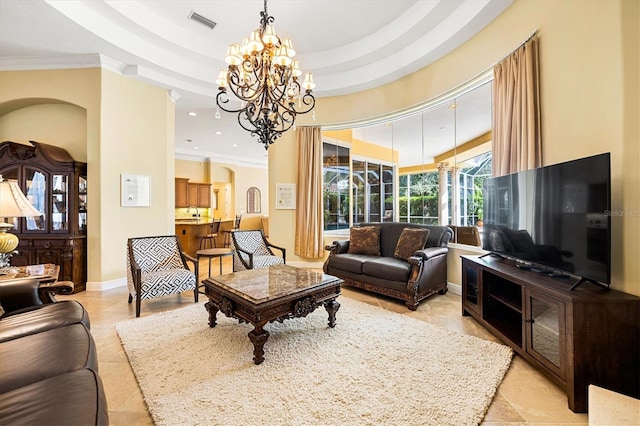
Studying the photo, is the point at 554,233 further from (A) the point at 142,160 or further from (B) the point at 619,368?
(A) the point at 142,160

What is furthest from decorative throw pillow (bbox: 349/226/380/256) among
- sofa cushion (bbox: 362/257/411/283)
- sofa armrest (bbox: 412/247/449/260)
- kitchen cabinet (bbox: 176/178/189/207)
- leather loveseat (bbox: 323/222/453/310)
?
kitchen cabinet (bbox: 176/178/189/207)

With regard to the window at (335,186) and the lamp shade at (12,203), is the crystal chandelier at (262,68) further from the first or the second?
the window at (335,186)

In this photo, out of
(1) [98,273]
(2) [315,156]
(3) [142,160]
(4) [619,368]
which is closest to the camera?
(4) [619,368]

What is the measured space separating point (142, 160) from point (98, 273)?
1.90m

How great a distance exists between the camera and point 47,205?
3932 millimetres

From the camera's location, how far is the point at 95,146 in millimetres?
4102

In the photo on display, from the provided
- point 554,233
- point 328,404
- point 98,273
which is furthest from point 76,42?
point 554,233

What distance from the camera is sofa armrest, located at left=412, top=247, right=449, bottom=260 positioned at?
132 inches

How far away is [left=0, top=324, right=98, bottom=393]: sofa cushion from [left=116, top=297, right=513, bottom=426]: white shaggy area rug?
1.88 feet

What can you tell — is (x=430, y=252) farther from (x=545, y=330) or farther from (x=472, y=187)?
(x=545, y=330)

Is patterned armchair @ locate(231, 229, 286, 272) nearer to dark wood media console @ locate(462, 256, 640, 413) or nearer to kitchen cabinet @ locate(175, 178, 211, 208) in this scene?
dark wood media console @ locate(462, 256, 640, 413)

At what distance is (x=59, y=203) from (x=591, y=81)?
6306 millimetres

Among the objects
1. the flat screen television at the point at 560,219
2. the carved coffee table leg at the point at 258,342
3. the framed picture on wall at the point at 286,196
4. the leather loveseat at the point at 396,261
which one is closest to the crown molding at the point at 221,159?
the framed picture on wall at the point at 286,196

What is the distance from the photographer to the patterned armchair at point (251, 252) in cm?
414
